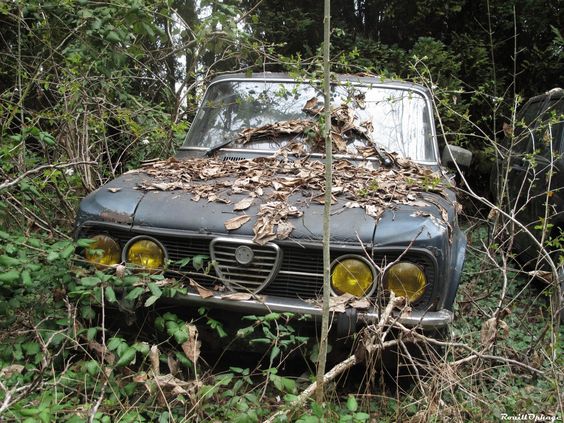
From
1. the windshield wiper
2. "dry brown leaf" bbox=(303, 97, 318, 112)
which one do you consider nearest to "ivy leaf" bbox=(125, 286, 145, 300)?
the windshield wiper

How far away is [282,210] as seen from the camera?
2918 millimetres

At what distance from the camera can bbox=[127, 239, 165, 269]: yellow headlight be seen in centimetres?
291

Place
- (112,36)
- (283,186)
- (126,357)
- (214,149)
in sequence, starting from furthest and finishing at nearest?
(214,149)
(112,36)
(283,186)
(126,357)

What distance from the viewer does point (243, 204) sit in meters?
2.98

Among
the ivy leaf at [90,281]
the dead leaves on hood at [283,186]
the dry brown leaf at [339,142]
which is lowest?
the ivy leaf at [90,281]

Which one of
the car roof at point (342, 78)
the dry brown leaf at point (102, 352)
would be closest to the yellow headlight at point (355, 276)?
the dry brown leaf at point (102, 352)

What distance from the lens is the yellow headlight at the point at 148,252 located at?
291cm

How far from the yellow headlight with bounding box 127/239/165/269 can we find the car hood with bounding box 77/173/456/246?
0.30 feet

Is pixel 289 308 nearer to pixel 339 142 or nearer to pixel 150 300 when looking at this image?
pixel 150 300

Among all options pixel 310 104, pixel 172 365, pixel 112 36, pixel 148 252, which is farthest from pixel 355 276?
pixel 112 36

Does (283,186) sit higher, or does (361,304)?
(283,186)

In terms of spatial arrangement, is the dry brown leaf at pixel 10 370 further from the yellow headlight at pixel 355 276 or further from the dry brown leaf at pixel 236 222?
the yellow headlight at pixel 355 276

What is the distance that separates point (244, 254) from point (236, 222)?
180 millimetres

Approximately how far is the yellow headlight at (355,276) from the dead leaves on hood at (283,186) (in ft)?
0.95
